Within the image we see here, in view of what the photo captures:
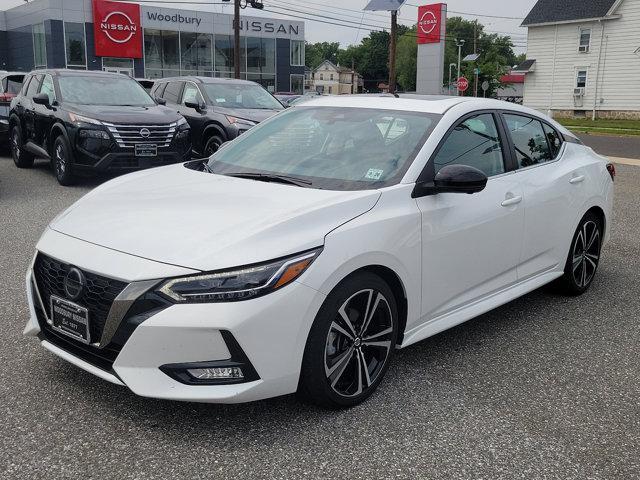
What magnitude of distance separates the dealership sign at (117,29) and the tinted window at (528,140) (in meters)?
42.6

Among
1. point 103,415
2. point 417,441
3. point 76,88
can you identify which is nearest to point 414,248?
point 417,441

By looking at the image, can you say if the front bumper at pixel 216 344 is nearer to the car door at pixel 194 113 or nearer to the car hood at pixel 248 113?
the car hood at pixel 248 113

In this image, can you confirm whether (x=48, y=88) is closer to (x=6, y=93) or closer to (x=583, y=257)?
(x=6, y=93)

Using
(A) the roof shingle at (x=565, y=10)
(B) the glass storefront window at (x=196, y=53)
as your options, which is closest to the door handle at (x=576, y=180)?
(A) the roof shingle at (x=565, y=10)

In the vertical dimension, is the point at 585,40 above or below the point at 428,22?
below

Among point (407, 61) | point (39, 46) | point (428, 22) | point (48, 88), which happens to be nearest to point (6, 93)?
point (48, 88)

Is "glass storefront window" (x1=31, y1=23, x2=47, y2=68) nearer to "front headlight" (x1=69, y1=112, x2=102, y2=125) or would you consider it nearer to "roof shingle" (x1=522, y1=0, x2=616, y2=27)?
"roof shingle" (x1=522, y1=0, x2=616, y2=27)

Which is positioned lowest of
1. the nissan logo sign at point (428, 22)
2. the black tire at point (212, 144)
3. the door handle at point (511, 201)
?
the black tire at point (212, 144)

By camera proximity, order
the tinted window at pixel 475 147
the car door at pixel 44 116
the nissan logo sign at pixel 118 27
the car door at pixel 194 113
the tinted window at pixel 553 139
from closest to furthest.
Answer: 1. the tinted window at pixel 475 147
2. the tinted window at pixel 553 139
3. the car door at pixel 44 116
4. the car door at pixel 194 113
5. the nissan logo sign at pixel 118 27

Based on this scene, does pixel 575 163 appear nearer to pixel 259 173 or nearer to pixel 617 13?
pixel 259 173

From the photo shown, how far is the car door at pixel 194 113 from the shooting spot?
12148 millimetres

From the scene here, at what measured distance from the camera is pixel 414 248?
3.67m

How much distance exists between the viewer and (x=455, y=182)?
147 inches

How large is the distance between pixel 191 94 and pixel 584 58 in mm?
38633
